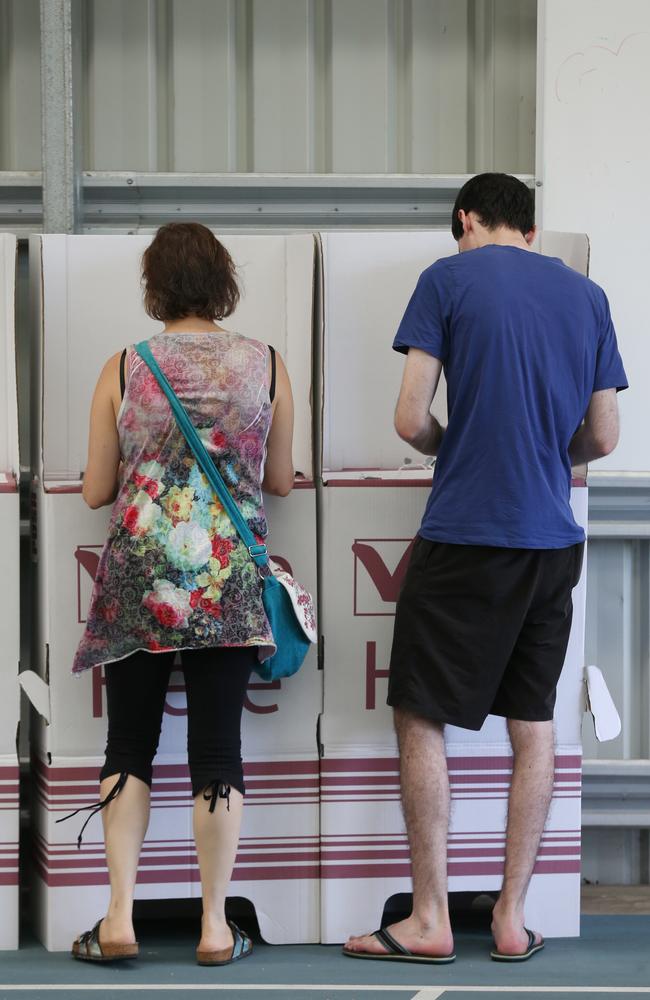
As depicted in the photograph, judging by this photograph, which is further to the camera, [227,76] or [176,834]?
[227,76]

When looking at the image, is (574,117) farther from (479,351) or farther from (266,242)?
(479,351)

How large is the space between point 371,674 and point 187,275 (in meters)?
0.87

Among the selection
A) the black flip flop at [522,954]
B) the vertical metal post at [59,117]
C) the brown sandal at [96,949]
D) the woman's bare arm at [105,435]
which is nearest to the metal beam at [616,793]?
the black flip flop at [522,954]

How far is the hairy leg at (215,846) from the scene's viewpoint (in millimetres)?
2014

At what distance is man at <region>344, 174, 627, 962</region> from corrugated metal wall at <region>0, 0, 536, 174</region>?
1006mm

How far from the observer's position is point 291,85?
2998mm

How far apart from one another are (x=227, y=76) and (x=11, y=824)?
194 centimetres

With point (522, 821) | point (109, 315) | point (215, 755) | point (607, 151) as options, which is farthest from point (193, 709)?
point (607, 151)

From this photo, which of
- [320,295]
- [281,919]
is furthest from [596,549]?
[281,919]

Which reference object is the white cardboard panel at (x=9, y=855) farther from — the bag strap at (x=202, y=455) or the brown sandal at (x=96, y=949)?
the bag strap at (x=202, y=455)

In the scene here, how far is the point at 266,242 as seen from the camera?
2.43 m

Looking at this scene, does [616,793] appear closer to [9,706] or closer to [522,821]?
[522,821]

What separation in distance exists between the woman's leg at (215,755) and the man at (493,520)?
0.99 feet

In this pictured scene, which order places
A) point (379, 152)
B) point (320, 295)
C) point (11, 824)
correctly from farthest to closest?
point (379, 152)
point (320, 295)
point (11, 824)
